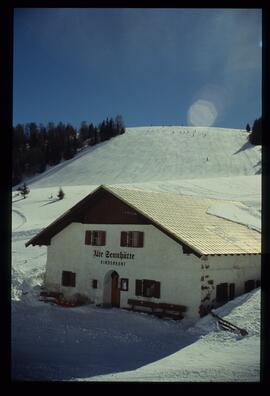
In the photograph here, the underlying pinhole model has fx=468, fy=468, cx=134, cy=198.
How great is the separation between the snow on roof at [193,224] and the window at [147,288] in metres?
2.63

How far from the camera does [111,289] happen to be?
2300 centimetres

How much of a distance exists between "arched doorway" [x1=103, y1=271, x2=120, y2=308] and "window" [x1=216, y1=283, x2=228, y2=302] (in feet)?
16.4

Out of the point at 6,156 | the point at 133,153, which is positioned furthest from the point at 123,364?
the point at 133,153

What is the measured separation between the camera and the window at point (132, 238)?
850 inches

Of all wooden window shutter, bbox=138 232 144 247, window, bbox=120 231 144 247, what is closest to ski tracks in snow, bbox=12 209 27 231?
window, bbox=120 231 144 247

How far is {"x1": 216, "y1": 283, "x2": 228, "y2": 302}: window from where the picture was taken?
66.6 ft

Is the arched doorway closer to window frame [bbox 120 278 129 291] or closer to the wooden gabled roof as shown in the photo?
window frame [bbox 120 278 129 291]

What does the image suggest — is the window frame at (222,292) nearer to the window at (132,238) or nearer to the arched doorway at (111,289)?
the window at (132,238)

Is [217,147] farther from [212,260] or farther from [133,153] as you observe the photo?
[212,260]

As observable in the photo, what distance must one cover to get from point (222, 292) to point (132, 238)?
188 inches

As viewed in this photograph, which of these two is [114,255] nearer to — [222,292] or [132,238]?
[132,238]

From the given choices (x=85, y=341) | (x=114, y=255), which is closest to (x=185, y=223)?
(x=114, y=255)
